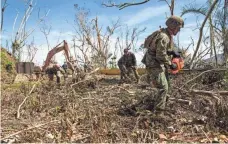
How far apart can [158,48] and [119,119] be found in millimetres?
1326

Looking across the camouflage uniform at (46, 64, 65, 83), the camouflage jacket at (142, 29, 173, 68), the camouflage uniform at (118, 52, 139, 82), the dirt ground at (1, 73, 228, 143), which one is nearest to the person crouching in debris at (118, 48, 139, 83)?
the camouflage uniform at (118, 52, 139, 82)

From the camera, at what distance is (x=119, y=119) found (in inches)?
214

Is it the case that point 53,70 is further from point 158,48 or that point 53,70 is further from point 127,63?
point 158,48

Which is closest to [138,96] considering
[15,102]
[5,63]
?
[15,102]

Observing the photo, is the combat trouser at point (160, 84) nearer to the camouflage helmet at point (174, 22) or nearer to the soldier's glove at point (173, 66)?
the soldier's glove at point (173, 66)

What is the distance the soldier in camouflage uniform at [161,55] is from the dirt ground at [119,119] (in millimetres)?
354

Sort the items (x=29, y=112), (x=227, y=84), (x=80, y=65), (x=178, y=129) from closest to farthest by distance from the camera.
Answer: (x=178, y=129), (x=29, y=112), (x=227, y=84), (x=80, y=65)

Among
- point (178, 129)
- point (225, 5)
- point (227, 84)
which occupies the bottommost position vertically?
point (178, 129)

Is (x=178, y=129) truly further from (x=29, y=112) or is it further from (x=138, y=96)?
(x=29, y=112)

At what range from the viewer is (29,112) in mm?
6488

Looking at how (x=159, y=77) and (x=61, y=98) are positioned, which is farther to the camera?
(x=61, y=98)

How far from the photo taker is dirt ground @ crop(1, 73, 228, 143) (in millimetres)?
4590

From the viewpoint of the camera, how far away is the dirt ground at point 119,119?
459 centimetres

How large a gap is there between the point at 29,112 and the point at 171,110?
2662 mm
